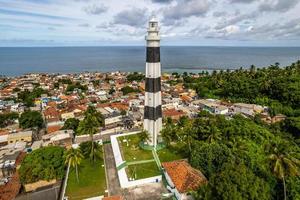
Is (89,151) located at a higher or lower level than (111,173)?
higher

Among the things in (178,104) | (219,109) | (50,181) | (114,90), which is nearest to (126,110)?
(178,104)

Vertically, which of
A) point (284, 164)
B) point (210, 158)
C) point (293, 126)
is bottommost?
point (293, 126)

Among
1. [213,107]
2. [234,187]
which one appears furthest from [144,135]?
[213,107]

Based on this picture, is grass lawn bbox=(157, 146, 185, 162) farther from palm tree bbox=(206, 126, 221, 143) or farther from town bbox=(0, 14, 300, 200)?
palm tree bbox=(206, 126, 221, 143)

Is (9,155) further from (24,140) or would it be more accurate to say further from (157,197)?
(157,197)

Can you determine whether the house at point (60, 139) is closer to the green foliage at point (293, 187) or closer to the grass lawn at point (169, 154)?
the grass lawn at point (169, 154)

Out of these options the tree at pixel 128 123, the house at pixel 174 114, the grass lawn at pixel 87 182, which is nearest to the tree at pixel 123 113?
the tree at pixel 128 123

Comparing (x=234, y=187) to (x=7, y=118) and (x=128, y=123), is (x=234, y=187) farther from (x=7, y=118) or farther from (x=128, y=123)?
(x=7, y=118)
